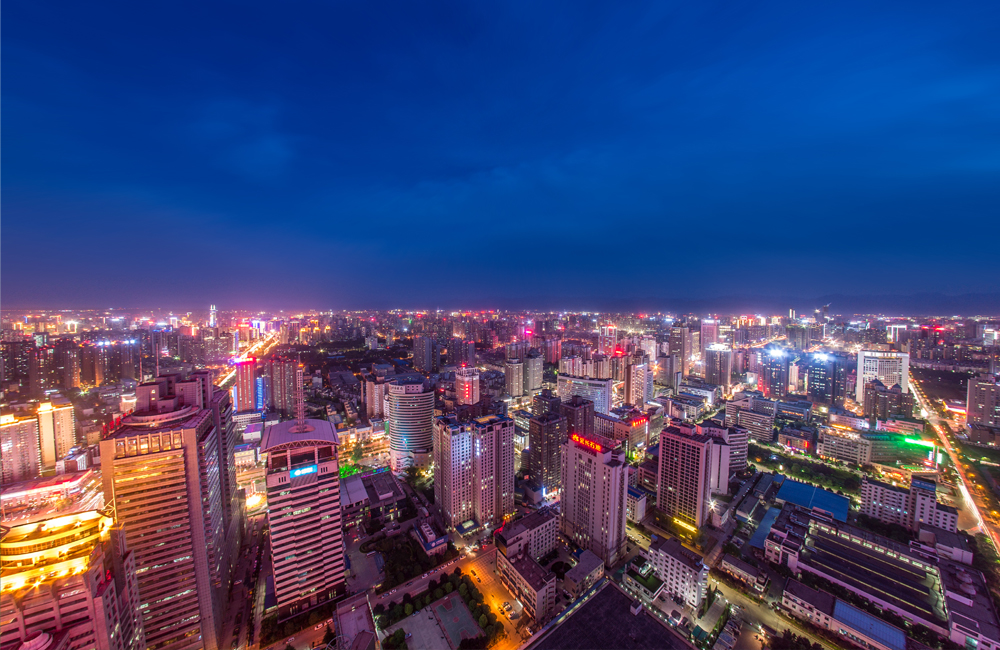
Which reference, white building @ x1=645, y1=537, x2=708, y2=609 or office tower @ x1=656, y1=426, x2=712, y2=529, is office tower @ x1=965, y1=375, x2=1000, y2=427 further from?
white building @ x1=645, y1=537, x2=708, y2=609

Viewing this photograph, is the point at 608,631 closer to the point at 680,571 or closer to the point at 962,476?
the point at 680,571

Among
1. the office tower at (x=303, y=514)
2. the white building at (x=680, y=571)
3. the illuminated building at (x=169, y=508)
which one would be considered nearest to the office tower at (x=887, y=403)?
the white building at (x=680, y=571)

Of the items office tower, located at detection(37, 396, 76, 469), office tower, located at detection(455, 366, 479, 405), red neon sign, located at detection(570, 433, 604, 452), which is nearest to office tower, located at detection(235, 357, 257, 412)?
office tower, located at detection(37, 396, 76, 469)

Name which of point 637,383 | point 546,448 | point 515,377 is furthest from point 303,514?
point 637,383

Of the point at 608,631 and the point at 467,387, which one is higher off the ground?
the point at 467,387

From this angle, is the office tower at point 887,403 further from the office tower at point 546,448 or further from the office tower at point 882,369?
the office tower at point 546,448

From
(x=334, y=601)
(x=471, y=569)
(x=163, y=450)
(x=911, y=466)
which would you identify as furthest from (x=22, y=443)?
(x=911, y=466)
